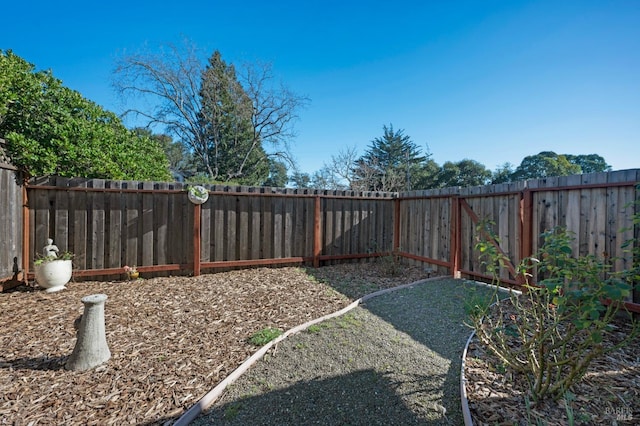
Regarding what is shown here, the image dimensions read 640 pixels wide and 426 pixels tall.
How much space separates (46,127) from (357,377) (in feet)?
18.4

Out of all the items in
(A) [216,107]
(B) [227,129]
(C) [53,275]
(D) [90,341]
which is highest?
(A) [216,107]

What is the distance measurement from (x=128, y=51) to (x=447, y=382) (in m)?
17.1

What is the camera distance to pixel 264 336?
2.75 metres

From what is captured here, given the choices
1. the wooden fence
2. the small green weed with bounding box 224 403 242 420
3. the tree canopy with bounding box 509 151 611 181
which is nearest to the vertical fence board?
the wooden fence

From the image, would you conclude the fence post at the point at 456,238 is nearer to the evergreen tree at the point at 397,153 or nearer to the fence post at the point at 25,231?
the fence post at the point at 25,231

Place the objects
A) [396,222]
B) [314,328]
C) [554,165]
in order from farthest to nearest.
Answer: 1. [554,165]
2. [396,222]
3. [314,328]

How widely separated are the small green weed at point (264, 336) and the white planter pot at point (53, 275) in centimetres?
296

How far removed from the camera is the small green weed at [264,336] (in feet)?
8.75

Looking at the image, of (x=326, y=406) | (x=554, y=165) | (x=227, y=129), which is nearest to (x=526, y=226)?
(x=326, y=406)

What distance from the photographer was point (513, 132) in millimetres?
10523

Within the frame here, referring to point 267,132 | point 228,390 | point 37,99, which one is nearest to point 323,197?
point 228,390

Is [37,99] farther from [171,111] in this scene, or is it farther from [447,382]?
[171,111]

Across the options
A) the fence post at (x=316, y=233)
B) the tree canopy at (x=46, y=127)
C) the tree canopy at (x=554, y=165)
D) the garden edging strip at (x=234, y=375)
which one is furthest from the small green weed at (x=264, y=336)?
the tree canopy at (x=554, y=165)

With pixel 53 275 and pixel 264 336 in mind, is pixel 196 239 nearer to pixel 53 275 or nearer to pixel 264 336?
pixel 53 275
